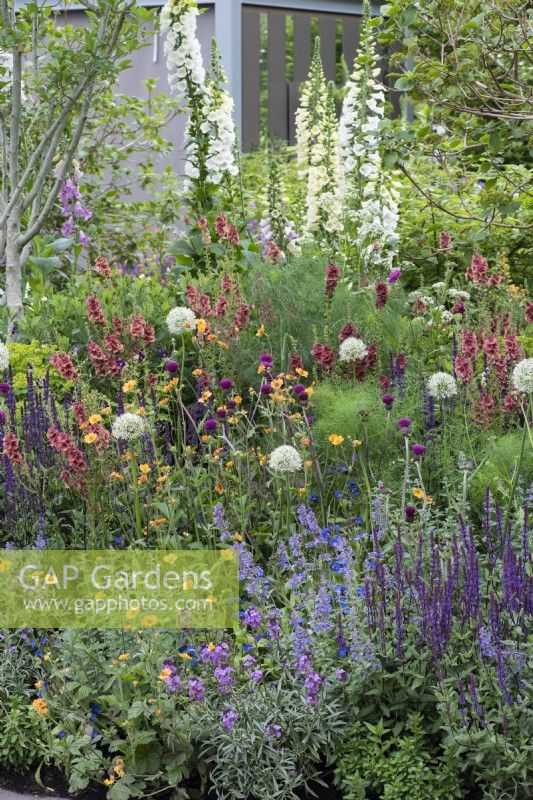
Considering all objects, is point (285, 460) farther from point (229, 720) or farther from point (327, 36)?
point (327, 36)

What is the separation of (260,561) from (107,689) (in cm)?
→ 93

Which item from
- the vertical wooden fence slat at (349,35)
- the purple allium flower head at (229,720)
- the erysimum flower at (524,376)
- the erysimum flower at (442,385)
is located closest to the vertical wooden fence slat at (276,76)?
the vertical wooden fence slat at (349,35)

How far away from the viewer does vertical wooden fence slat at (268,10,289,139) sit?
11.6 meters

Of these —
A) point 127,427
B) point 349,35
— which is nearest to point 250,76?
point 349,35

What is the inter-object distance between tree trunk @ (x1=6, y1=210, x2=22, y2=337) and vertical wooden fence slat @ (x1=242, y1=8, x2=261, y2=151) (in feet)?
21.3

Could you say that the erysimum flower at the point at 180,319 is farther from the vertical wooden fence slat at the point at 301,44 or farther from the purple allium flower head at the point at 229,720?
the vertical wooden fence slat at the point at 301,44

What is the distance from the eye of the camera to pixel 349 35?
12.4m

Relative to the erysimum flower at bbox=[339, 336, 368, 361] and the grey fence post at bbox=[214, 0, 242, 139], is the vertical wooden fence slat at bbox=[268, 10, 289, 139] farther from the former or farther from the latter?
the erysimum flower at bbox=[339, 336, 368, 361]

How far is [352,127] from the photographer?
6344 mm

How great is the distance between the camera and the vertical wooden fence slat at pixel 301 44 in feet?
39.0

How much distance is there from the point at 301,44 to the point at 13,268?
7.43 metres

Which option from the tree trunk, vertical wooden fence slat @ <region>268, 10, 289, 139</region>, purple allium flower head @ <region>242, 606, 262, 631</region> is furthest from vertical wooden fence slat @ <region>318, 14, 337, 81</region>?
purple allium flower head @ <region>242, 606, 262, 631</region>

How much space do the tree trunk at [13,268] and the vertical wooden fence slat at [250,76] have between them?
650cm

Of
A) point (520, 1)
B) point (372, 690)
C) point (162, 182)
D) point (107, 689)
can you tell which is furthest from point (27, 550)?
point (162, 182)
